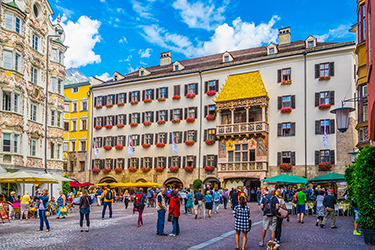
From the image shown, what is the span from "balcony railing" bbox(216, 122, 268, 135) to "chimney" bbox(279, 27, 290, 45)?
445 inches

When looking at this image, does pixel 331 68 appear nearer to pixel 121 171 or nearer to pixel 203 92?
pixel 203 92

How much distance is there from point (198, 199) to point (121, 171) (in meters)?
30.2

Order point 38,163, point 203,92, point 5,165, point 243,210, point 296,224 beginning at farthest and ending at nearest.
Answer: point 203,92 → point 38,163 → point 5,165 → point 296,224 → point 243,210

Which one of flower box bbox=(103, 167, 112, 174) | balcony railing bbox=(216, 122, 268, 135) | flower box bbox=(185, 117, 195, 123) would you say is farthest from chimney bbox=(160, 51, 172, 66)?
balcony railing bbox=(216, 122, 268, 135)

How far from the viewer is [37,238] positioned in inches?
598

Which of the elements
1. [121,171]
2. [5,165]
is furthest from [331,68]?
[5,165]

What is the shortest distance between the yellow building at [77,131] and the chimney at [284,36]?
88.5ft

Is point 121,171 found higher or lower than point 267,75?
lower

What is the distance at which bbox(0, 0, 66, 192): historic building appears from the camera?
31047mm

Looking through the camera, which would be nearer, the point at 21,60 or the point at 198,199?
the point at 198,199

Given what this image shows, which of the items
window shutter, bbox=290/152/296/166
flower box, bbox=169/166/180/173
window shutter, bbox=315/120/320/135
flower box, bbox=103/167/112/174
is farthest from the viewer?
flower box, bbox=103/167/112/174

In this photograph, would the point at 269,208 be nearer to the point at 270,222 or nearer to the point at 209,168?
the point at 270,222

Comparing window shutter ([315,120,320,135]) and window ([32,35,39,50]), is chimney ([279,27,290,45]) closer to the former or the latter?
window shutter ([315,120,320,135])

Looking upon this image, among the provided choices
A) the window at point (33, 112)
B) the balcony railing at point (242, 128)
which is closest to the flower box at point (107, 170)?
the balcony railing at point (242, 128)
